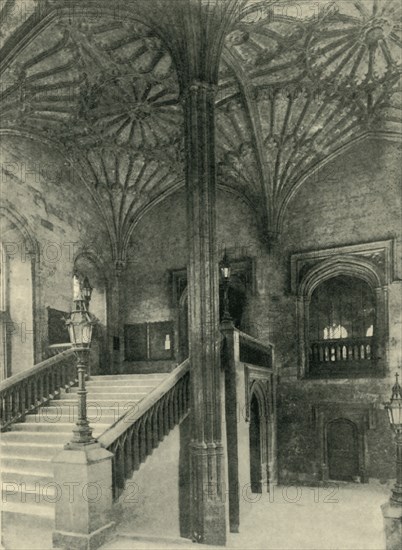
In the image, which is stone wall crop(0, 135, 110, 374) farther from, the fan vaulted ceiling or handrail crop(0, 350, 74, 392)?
handrail crop(0, 350, 74, 392)

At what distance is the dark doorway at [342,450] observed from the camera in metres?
14.1

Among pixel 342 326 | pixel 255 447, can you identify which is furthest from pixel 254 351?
pixel 342 326

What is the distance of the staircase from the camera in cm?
746

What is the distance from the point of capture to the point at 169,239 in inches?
664

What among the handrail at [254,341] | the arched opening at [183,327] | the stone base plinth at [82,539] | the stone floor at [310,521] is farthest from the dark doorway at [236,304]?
the stone base plinth at [82,539]

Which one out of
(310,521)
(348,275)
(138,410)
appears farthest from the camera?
(348,275)

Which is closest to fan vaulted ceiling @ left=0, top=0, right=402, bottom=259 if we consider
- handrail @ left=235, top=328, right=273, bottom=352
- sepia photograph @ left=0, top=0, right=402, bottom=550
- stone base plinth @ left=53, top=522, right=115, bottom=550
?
sepia photograph @ left=0, top=0, right=402, bottom=550

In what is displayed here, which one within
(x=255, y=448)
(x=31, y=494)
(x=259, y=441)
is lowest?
(x=255, y=448)

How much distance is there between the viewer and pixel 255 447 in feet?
45.9

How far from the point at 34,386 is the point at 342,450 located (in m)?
7.97

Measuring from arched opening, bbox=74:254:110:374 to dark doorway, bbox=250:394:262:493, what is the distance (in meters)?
4.47

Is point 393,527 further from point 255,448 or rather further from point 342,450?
point 342,450

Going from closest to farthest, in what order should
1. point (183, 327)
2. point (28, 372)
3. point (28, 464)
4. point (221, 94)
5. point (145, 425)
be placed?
point (145, 425) < point (28, 464) < point (28, 372) < point (221, 94) < point (183, 327)

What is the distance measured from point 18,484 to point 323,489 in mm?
8443
